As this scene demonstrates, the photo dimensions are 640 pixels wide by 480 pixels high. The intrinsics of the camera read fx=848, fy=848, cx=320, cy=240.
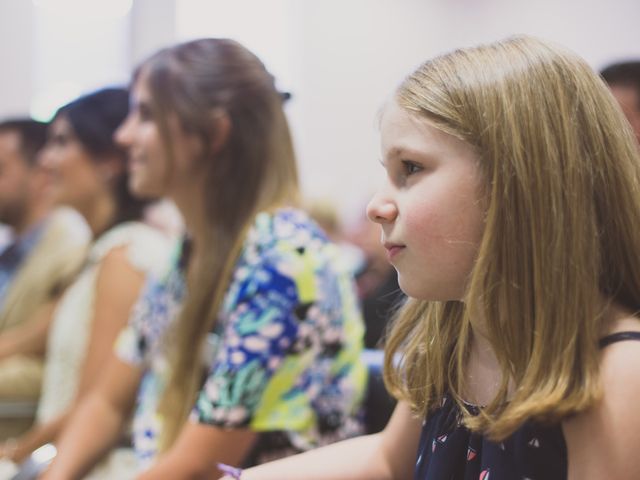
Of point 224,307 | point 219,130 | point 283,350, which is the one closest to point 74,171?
point 219,130

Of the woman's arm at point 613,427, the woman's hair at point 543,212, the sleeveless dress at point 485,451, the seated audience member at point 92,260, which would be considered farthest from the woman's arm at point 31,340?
the woman's arm at point 613,427

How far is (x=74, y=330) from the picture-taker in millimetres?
1999

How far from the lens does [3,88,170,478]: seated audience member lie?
1.85 m

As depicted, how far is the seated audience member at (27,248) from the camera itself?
2227mm

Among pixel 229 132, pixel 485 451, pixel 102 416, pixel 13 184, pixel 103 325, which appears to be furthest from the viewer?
pixel 13 184

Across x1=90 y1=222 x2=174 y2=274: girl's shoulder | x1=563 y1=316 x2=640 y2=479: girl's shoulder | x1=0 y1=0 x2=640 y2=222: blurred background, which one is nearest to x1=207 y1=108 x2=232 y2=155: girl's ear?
x1=90 y1=222 x2=174 y2=274: girl's shoulder

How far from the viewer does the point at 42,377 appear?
2189 mm

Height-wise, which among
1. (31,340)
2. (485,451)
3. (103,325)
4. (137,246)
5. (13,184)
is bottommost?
(31,340)

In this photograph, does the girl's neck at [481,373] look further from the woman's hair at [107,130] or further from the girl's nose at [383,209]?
the woman's hair at [107,130]

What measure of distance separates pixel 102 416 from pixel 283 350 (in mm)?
513

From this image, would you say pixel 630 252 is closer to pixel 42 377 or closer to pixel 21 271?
pixel 42 377

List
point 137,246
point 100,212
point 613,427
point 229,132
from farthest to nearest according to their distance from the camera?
point 100,212
point 137,246
point 229,132
point 613,427

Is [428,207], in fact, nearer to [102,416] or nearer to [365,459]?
[365,459]

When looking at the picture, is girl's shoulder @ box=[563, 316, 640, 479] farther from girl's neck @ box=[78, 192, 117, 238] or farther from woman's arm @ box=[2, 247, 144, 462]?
Answer: girl's neck @ box=[78, 192, 117, 238]
